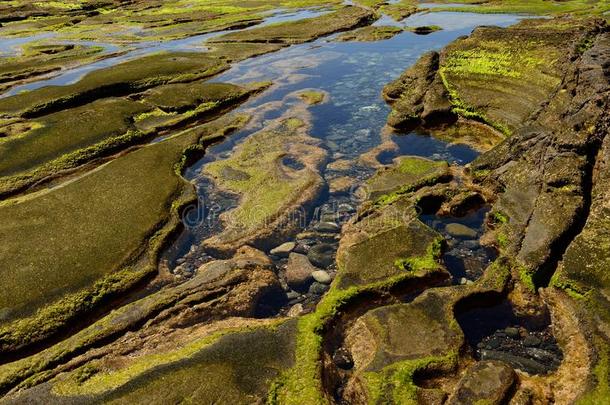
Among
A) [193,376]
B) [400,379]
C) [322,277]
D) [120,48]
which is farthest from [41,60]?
[400,379]

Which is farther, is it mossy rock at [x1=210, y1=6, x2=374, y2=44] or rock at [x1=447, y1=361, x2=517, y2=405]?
mossy rock at [x1=210, y1=6, x2=374, y2=44]

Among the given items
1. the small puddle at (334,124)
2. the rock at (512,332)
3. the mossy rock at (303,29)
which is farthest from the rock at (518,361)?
the mossy rock at (303,29)

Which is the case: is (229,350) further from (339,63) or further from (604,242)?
(339,63)

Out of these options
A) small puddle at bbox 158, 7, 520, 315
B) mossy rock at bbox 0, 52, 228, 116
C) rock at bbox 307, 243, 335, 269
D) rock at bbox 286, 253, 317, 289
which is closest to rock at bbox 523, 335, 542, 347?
small puddle at bbox 158, 7, 520, 315

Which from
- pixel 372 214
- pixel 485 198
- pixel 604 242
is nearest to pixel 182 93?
pixel 372 214

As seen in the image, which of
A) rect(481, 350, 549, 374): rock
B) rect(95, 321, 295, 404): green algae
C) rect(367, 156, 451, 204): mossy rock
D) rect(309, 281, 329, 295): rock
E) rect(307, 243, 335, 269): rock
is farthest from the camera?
rect(367, 156, 451, 204): mossy rock

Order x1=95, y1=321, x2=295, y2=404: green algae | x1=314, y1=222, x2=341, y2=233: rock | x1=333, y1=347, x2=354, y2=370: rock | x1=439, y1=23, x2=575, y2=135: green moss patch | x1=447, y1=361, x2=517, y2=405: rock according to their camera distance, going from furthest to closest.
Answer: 1. x1=439, y1=23, x2=575, y2=135: green moss patch
2. x1=314, y1=222, x2=341, y2=233: rock
3. x1=333, y1=347, x2=354, y2=370: rock
4. x1=95, y1=321, x2=295, y2=404: green algae
5. x1=447, y1=361, x2=517, y2=405: rock

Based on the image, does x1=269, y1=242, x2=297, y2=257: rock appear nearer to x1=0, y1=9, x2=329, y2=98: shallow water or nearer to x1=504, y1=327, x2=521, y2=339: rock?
x1=504, y1=327, x2=521, y2=339: rock
